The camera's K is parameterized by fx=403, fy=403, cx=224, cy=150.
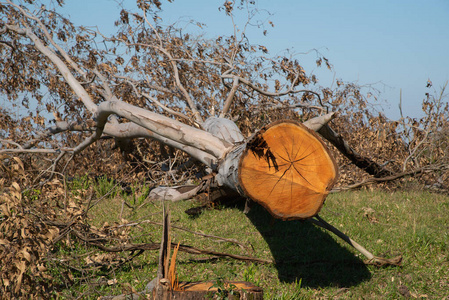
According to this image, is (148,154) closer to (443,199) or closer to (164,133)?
(164,133)

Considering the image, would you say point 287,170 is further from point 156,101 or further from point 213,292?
point 156,101

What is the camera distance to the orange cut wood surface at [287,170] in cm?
391

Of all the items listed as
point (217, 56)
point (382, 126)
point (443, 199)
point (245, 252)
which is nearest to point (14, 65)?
point (217, 56)

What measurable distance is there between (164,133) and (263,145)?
6.77 ft

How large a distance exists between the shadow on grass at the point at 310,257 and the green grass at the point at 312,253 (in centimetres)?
1

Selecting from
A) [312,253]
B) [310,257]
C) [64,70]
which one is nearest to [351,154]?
[312,253]

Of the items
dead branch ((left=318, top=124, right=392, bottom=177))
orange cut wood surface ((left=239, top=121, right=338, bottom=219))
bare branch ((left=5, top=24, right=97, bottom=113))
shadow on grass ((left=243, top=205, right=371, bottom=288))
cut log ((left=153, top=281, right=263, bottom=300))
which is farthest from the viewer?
bare branch ((left=5, top=24, right=97, bottom=113))

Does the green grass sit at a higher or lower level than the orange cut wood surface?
lower

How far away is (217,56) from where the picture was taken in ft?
34.6

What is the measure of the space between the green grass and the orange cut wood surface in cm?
69

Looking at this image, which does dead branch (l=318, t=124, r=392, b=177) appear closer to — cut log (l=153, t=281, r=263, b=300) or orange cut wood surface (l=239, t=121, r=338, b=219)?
orange cut wood surface (l=239, t=121, r=338, b=219)

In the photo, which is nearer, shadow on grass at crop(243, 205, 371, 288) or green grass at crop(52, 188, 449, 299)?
green grass at crop(52, 188, 449, 299)

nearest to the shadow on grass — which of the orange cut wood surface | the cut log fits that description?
the orange cut wood surface

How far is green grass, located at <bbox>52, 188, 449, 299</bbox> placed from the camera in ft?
15.1
